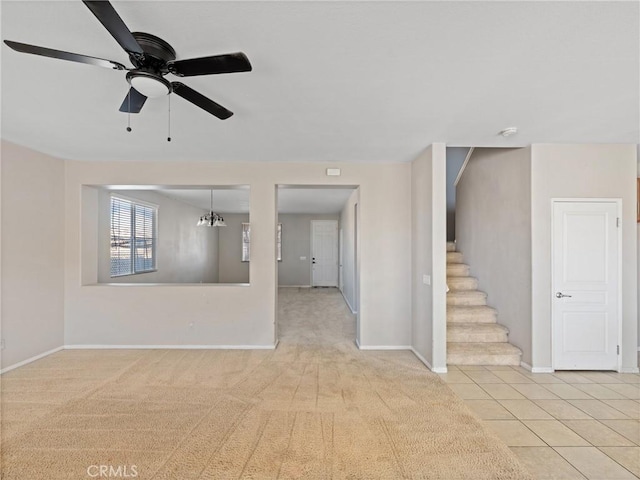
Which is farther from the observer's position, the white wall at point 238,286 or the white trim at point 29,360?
the white wall at point 238,286

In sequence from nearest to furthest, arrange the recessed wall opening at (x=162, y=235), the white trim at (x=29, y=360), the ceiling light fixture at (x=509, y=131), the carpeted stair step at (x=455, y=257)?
the ceiling light fixture at (x=509, y=131) → the white trim at (x=29, y=360) → the recessed wall opening at (x=162, y=235) → the carpeted stair step at (x=455, y=257)

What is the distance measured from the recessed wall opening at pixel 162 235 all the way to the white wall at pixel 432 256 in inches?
96.2

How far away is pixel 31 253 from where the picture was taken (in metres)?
3.76

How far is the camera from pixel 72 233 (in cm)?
426

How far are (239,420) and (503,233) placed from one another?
366 cm

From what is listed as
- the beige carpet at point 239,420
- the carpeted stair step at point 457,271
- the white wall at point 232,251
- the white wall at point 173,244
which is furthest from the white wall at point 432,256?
the white wall at point 232,251

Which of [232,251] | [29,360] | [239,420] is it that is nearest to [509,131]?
[239,420]

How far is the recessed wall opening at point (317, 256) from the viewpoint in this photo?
6496 mm

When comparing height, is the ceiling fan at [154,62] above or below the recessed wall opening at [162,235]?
above

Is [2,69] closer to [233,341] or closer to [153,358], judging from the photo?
[153,358]

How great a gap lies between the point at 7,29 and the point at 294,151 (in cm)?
252

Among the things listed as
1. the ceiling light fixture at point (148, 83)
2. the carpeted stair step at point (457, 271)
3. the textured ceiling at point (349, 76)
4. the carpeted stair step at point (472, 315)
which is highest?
the textured ceiling at point (349, 76)

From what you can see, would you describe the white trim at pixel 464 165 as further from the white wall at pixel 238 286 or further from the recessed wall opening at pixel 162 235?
the recessed wall opening at pixel 162 235

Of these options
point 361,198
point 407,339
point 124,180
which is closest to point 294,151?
point 361,198
